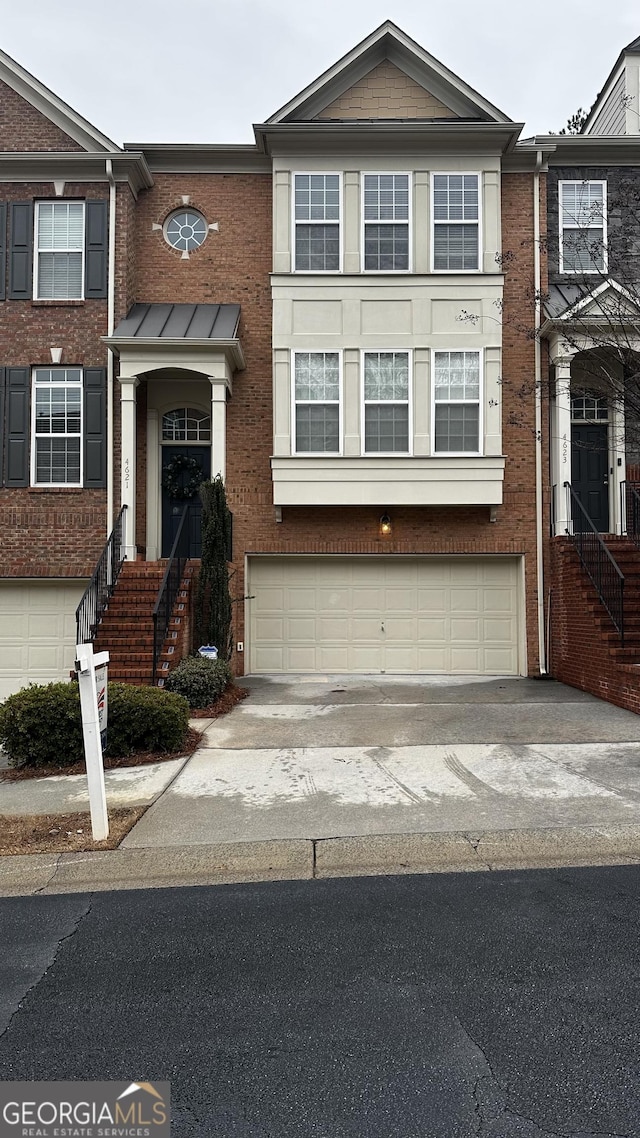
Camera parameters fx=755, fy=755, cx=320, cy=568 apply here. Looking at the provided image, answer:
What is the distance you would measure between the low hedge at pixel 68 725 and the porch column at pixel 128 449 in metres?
5.91

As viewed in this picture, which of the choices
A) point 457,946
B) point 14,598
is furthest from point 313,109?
point 457,946

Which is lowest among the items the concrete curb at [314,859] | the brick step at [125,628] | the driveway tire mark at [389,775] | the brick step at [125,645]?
the concrete curb at [314,859]

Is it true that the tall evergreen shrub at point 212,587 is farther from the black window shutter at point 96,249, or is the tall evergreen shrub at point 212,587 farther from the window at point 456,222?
the window at point 456,222

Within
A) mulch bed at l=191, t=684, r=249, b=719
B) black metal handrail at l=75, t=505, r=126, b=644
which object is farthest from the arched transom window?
mulch bed at l=191, t=684, r=249, b=719

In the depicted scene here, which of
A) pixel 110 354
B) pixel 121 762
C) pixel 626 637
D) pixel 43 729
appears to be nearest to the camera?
pixel 43 729

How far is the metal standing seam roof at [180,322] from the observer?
43.1 feet

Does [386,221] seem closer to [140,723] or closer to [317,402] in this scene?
[317,402]

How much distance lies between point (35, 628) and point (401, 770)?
9.29 meters

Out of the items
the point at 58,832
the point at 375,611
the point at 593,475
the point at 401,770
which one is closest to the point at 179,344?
the point at 375,611

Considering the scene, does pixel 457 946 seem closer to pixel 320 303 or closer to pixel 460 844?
pixel 460 844

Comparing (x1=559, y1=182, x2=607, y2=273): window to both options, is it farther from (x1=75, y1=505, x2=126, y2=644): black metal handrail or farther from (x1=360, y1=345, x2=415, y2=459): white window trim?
(x1=75, y1=505, x2=126, y2=644): black metal handrail

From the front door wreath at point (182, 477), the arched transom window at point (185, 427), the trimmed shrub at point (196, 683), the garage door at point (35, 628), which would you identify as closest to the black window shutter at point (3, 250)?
the arched transom window at point (185, 427)

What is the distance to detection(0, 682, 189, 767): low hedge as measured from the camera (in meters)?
7.29

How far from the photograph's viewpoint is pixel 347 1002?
318 centimetres
